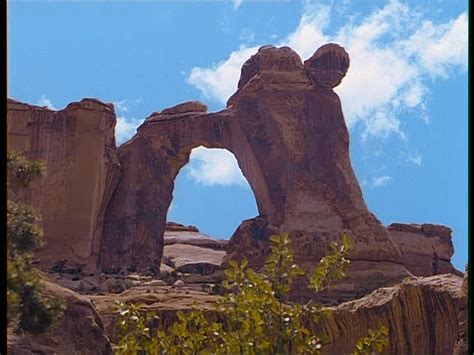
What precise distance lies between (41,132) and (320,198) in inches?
485

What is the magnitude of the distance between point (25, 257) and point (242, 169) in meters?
42.9

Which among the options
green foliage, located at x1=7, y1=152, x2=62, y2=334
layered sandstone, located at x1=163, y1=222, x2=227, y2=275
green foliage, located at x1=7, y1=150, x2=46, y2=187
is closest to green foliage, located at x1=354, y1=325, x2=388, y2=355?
green foliage, located at x1=7, y1=152, x2=62, y2=334

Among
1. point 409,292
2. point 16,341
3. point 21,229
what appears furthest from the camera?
point 409,292

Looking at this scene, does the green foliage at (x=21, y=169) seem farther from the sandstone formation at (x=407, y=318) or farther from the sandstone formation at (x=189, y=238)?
the sandstone formation at (x=189, y=238)

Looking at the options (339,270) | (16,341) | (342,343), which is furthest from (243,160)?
(339,270)

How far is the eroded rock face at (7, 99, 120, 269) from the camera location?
1874 inches

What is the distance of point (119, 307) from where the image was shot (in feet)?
30.2

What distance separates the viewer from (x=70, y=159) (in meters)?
48.4

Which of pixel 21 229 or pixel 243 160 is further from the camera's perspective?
pixel 243 160

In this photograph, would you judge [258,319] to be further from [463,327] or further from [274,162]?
[274,162]

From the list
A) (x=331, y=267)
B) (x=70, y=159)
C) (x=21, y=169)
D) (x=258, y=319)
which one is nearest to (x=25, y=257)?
(x=21, y=169)

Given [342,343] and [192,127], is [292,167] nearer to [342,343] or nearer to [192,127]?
[192,127]

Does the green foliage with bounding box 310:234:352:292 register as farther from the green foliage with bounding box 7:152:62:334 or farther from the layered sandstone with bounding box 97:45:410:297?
the layered sandstone with bounding box 97:45:410:297

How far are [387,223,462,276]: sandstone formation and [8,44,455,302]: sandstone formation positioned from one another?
0.82 feet
